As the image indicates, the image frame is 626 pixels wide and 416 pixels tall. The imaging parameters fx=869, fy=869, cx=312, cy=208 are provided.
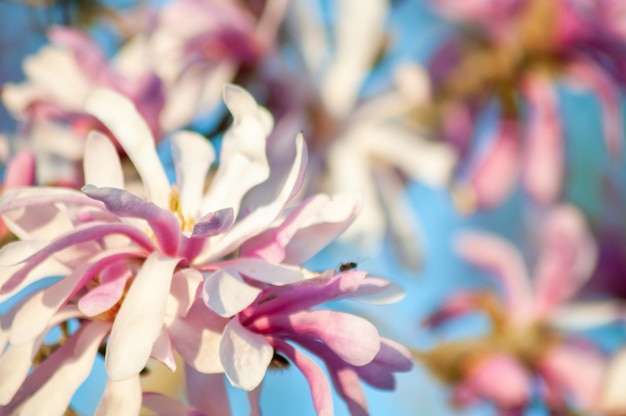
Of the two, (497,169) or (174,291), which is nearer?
(174,291)

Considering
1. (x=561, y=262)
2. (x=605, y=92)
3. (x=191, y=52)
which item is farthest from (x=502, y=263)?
(x=191, y=52)

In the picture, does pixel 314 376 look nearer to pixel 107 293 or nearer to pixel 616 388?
pixel 107 293

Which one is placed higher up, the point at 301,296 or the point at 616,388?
the point at 616,388

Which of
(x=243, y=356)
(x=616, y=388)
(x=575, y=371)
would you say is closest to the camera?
(x=243, y=356)

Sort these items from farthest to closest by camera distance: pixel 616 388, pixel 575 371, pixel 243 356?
pixel 575 371 < pixel 616 388 < pixel 243 356

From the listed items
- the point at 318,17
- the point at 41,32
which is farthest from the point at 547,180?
the point at 41,32

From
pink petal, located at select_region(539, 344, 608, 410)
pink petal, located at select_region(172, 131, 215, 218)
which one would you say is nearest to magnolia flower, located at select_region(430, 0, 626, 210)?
pink petal, located at select_region(539, 344, 608, 410)

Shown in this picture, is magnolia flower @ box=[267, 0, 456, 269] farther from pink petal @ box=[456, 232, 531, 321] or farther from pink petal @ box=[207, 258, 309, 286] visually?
pink petal @ box=[207, 258, 309, 286]
